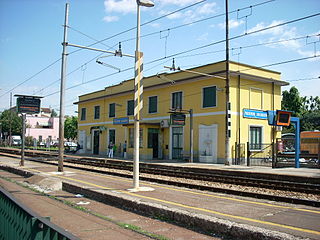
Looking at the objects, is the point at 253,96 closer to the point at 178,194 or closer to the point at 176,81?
the point at 176,81

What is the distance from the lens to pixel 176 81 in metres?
30.7

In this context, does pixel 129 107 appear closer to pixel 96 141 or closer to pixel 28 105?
pixel 96 141

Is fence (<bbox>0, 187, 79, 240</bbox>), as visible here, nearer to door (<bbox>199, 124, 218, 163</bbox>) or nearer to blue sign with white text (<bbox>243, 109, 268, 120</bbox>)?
door (<bbox>199, 124, 218, 163</bbox>)

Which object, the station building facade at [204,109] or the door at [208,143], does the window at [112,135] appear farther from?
the door at [208,143]

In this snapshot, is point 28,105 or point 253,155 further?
point 253,155

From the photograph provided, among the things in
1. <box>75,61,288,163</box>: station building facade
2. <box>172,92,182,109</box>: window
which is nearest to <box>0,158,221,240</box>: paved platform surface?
<box>75,61,288,163</box>: station building facade

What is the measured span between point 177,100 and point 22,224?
28.1 meters

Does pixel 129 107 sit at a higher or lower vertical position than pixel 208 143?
higher

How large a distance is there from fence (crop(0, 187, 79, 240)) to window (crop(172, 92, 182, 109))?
26917mm

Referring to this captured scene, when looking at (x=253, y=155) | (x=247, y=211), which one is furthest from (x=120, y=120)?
(x=247, y=211)

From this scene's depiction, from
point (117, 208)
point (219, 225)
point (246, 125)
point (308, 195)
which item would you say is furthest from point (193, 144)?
point (219, 225)

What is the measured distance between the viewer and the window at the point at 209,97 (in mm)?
27516

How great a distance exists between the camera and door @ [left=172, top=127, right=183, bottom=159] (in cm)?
3073

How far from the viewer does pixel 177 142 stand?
103ft
